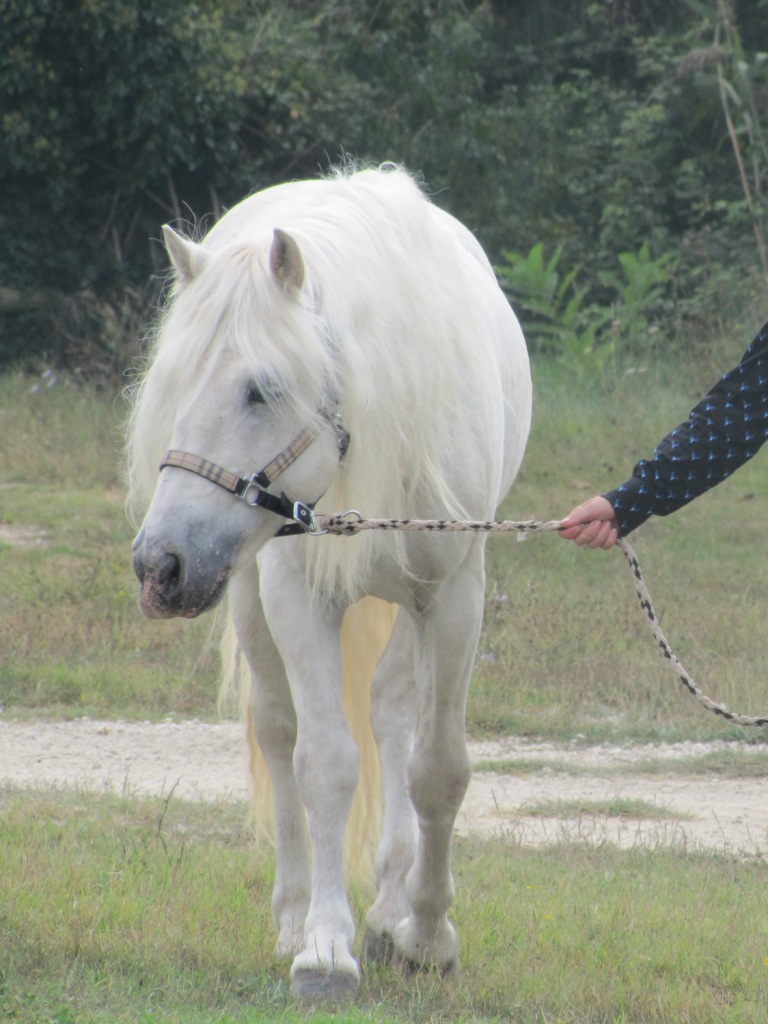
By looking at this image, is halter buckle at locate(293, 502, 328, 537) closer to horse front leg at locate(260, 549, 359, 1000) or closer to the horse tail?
horse front leg at locate(260, 549, 359, 1000)

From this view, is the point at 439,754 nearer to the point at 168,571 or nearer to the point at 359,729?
the point at 359,729

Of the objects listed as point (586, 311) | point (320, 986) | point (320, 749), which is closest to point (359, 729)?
point (320, 749)

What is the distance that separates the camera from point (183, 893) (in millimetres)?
3953

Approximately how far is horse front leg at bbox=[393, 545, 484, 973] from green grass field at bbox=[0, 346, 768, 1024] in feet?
0.48

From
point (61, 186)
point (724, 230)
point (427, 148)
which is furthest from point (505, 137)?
point (61, 186)

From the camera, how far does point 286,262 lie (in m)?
2.98

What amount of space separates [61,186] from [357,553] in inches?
486

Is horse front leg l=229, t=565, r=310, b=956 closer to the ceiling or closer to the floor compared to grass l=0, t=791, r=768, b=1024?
closer to the ceiling

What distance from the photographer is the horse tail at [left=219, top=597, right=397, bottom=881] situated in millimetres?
4301

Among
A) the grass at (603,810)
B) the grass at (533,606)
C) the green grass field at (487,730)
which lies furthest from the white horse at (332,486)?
the grass at (603,810)

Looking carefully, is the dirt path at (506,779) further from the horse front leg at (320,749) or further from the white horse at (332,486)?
the horse front leg at (320,749)

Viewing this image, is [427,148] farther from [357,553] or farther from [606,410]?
[357,553]

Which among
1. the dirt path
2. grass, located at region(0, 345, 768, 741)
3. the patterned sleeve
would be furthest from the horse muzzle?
the dirt path

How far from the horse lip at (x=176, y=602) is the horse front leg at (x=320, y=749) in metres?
0.61
